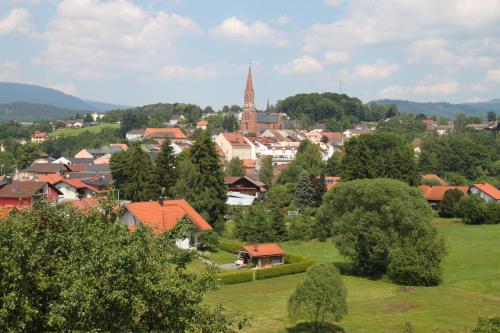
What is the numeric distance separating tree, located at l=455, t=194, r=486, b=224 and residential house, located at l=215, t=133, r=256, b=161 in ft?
226

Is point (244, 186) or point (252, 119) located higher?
point (252, 119)

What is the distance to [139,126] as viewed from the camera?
601 ft

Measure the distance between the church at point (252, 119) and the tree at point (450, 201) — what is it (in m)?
90.2

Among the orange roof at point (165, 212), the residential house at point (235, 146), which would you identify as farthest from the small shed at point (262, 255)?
the residential house at point (235, 146)

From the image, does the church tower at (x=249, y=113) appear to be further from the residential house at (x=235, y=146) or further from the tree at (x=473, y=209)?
the tree at (x=473, y=209)

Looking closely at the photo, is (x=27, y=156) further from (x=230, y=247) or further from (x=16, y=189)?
(x=230, y=247)

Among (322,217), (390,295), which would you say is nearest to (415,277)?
(390,295)

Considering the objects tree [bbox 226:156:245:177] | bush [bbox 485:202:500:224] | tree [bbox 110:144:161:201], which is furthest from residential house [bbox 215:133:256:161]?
bush [bbox 485:202:500:224]

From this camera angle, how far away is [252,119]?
529 ft

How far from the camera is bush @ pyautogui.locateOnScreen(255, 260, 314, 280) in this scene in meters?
39.6

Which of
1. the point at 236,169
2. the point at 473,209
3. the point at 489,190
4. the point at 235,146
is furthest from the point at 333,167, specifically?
the point at 235,146

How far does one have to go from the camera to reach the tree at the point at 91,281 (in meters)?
11.8

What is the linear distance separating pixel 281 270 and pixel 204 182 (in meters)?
14.5

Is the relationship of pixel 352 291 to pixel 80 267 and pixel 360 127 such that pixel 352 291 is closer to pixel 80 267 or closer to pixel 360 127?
pixel 80 267
